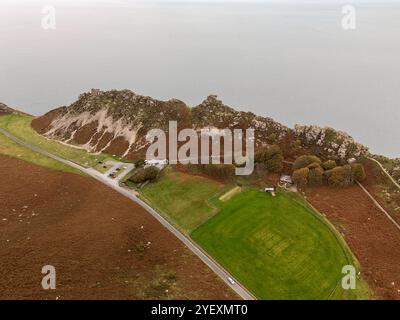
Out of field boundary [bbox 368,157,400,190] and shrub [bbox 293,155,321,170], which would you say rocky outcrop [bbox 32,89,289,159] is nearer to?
shrub [bbox 293,155,321,170]

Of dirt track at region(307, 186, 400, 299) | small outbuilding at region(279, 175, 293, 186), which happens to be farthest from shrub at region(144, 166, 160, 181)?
dirt track at region(307, 186, 400, 299)

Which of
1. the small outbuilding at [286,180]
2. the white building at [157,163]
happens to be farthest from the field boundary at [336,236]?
the white building at [157,163]

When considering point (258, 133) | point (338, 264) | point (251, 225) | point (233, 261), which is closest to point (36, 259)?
point (233, 261)

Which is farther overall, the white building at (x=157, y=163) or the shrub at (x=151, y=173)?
the white building at (x=157, y=163)

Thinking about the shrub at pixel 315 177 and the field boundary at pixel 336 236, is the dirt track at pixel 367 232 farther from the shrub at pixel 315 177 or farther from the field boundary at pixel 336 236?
the shrub at pixel 315 177

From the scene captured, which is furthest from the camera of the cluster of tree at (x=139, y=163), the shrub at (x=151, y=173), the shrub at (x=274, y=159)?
the cluster of tree at (x=139, y=163)
